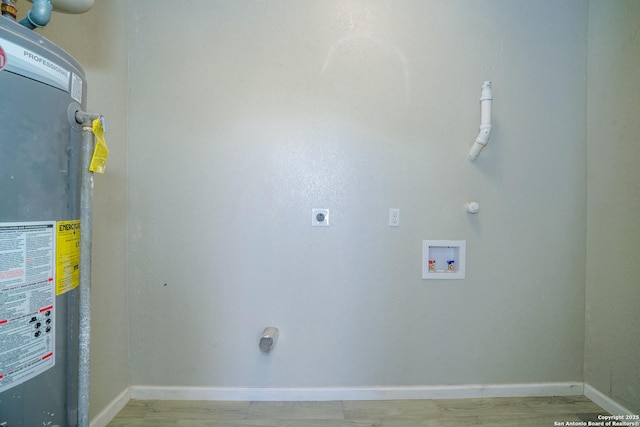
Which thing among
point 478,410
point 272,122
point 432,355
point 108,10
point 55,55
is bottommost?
point 478,410

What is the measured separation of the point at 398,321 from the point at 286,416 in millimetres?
794

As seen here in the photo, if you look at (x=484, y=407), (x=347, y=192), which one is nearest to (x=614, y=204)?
(x=484, y=407)

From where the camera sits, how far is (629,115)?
1333 mm

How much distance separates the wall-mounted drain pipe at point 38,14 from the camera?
0.66 metres

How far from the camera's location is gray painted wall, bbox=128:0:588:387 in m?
1.44

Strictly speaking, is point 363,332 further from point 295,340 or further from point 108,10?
point 108,10

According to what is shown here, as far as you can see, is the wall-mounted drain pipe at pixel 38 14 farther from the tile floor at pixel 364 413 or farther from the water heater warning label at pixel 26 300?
the tile floor at pixel 364 413

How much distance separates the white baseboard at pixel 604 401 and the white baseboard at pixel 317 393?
0.46m

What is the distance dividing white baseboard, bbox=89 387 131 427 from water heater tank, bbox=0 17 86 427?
74 cm

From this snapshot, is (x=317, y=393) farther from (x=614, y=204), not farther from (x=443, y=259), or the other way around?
(x=614, y=204)

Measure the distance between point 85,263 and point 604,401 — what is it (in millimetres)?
2543

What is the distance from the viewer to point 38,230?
60cm

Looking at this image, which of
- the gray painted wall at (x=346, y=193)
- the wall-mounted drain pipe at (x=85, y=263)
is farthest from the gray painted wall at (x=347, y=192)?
the wall-mounted drain pipe at (x=85, y=263)

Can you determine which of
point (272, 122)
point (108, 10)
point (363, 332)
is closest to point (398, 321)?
point (363, 332)
